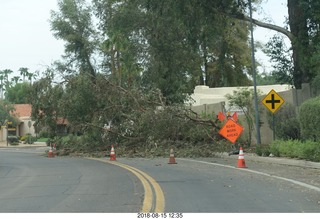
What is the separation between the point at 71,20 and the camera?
48.7m

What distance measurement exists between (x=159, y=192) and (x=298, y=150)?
8.60m

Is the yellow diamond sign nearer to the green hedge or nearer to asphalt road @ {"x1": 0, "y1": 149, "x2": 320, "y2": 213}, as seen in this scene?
the green hedge

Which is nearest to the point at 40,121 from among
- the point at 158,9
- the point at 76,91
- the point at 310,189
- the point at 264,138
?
the point at 76,91

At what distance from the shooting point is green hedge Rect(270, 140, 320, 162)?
53.4 feet

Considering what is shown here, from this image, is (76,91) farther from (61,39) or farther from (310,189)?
(61,39)

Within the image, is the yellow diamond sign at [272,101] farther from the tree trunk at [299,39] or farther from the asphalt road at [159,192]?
the asphalt road at [159,192]

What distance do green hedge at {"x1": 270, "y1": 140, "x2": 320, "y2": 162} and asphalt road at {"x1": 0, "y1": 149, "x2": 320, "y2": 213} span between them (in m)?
2.71

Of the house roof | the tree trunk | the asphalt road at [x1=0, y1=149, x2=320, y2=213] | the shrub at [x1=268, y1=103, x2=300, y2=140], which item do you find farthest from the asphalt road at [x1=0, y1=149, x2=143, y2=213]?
the house roof

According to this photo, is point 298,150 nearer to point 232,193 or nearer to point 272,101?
point 272,101

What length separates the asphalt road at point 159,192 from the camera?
8.63 m

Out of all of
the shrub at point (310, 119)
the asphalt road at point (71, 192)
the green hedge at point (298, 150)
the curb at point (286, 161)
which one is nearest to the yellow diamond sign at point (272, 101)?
the green hedge at point (298, 150)

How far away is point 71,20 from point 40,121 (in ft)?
77.6

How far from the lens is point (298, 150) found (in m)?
17.3

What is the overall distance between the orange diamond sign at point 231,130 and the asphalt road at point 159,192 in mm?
4730
